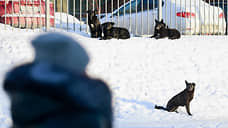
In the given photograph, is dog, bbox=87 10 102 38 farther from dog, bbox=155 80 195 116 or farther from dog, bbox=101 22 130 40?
dog, bbox=155 80 195 116

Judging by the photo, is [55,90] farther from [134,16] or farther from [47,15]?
[134,16]

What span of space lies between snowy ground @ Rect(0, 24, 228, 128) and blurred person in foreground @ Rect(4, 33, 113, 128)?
15.5 feet

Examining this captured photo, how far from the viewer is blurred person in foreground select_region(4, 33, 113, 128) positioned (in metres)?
1.29

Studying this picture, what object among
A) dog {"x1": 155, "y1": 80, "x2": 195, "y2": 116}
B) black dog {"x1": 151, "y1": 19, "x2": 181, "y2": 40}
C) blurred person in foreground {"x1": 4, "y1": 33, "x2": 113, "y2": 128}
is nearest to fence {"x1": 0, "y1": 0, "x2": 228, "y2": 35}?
black dog {"x1": 151, "y1": 19, "x2": 181, "y2": 40}

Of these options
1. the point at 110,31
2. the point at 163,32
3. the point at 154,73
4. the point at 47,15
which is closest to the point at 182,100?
the point at 154,73

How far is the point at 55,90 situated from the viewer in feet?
4.22

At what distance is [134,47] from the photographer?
9.14 m

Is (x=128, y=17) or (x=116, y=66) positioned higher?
(x=128, y=17)

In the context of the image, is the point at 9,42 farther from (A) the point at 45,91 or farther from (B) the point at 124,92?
(A) the point at 45,91

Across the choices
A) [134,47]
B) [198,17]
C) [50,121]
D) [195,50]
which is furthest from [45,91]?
[198,17]

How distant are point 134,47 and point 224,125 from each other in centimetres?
344

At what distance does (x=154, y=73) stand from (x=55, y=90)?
715 cm

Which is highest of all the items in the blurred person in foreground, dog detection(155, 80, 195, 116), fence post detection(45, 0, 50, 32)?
fence post detection(45, 0, 50, 32)

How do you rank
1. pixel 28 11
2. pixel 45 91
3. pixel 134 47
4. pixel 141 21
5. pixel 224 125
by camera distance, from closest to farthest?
1. pixel 45 91
2. pixel 224 125
3. pixel 134 47
4. pixel 28 11
5. pixel 141 21
